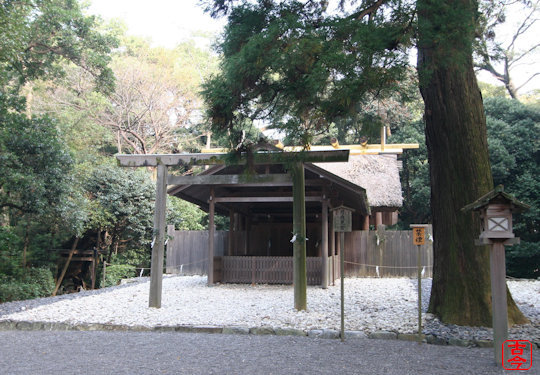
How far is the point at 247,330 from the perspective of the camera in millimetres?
7031

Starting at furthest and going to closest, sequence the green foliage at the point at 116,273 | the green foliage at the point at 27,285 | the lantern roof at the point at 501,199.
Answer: the green foliage at the point at 116,273 → the green foliage at the point at 27,285 → the lantern roof at the point at 501,199

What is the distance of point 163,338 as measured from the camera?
6664 mm

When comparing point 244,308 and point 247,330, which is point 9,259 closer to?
point 244,308

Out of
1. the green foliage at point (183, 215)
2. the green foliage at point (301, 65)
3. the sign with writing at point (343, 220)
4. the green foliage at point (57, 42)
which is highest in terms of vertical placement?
the green foliage at point (57, 42)

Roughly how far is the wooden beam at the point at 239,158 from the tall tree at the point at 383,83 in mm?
776

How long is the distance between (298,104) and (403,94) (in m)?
1.56

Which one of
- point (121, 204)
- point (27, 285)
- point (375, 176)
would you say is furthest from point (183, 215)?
point (375, 176)

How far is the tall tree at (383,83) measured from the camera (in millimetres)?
5582

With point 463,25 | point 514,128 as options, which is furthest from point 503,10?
point 514,128

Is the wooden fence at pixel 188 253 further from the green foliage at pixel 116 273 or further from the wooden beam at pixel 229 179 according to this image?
the wooden beam at pixel 229 179

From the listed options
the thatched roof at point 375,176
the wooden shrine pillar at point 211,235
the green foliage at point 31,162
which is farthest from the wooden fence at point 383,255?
the green foliage at point 31,162

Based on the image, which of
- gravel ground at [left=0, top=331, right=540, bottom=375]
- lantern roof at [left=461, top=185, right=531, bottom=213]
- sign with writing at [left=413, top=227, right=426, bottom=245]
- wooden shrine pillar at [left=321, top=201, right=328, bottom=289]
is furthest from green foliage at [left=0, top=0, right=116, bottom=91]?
lantern roof at [left=461, top=185, right=531, bottom=213]

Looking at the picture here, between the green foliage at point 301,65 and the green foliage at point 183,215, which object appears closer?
the green foliage at point 301,65

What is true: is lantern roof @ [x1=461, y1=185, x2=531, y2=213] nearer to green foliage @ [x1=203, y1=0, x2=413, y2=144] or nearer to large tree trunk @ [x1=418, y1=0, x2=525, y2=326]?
green foliage @ [x1=203, y1=0, x2=413, y2=144]
